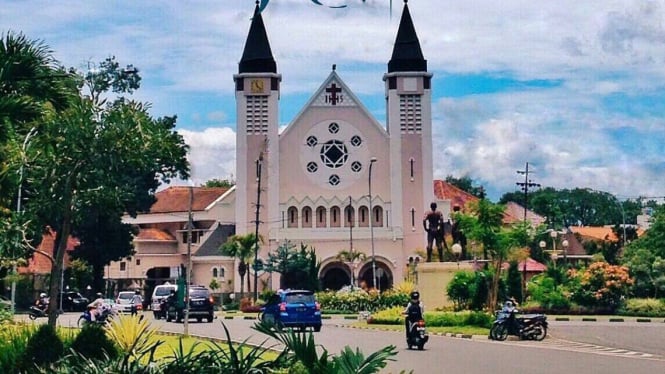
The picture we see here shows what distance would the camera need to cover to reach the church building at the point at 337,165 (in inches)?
2638

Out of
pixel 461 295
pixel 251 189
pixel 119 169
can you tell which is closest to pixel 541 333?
pixel 461 295

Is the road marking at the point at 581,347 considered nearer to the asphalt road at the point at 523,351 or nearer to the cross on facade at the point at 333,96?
the asphalt road at the point at 523,351

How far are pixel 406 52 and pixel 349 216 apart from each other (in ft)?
40.0

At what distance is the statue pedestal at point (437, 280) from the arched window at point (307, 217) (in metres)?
29.0

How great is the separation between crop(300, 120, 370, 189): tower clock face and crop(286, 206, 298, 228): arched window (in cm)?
244

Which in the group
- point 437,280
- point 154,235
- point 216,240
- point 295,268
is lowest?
point 437,280

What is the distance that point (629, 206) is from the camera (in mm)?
125250

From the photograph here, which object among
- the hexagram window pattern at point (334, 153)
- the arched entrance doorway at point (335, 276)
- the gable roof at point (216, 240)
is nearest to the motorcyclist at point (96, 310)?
the arched entrance doorway at point (335, 276)

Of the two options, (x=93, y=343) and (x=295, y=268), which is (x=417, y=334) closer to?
(x=93, y=343)

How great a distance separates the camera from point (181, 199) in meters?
83.9

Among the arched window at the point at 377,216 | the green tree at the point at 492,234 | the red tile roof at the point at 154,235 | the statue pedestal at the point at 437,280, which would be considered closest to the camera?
the green tree at the point at 492,234

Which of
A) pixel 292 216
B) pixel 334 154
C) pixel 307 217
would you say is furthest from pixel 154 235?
pixel 334 154

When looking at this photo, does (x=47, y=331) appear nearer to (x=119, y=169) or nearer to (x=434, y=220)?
(x=119, y=169)

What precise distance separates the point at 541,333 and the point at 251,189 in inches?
1684
